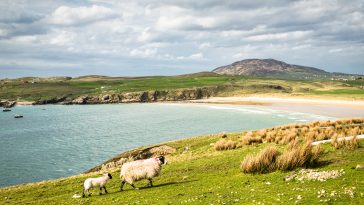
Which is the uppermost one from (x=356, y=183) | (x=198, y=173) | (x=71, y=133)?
(x=356, y=183)

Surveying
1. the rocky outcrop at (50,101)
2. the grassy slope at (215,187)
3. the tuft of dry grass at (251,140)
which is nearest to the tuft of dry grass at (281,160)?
the grassy slope at (215,187)

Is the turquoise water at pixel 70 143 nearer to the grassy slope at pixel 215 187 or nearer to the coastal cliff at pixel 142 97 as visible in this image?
the grassy slope at pixel 215 187

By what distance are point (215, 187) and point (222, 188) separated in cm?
50

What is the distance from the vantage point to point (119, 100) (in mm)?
189750

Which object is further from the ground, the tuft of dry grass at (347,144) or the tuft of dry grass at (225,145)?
the tuft of dry grass at (347,144)

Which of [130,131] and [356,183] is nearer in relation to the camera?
[356,183]

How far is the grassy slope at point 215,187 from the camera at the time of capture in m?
14.0

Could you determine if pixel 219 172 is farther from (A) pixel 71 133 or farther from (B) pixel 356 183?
(A) pixel 71 133

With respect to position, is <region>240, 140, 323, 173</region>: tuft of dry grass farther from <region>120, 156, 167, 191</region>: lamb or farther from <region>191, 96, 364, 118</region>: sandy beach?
<region>191, 96, 364, 118</region>: sandy beach

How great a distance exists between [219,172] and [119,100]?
565 feet

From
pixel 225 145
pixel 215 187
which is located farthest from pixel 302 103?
pixel 215 187

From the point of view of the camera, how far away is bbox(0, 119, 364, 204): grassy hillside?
1367cm

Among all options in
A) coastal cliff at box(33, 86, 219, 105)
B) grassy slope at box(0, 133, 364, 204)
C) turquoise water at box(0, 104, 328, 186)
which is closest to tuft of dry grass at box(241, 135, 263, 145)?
grassy slope at box(0, 133, 364, 204)

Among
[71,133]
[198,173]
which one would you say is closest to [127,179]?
[198,173]
